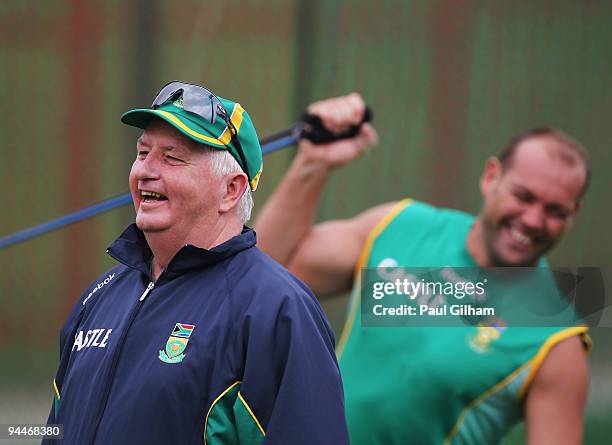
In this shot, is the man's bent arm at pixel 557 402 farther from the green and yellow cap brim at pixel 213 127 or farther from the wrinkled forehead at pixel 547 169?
the green and yellow cap brim at pixel 213 127

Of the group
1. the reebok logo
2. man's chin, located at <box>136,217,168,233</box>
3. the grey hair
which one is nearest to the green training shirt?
the reebok logo

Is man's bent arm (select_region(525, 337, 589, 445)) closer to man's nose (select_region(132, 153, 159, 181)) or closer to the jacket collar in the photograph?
the jacket collar

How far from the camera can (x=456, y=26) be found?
3.94m

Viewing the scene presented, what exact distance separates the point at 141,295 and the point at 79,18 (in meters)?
2.20

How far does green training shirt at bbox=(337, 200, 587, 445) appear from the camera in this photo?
11.6ft

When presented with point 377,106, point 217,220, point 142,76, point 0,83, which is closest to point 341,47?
point 377,106

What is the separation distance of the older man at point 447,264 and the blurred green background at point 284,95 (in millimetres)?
112

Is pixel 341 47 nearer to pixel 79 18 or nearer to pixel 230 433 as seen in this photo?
pixel 79 18

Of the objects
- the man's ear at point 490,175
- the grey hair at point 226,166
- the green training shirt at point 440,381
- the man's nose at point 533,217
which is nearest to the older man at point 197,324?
the grey hair at point 226,166

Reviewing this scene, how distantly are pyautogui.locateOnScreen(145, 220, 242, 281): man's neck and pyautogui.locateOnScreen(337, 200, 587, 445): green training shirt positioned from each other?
4.79 ft

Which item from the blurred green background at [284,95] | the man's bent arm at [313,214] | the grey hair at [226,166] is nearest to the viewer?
the grey hair at [226,166]

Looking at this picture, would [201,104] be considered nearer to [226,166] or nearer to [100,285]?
[226,166]

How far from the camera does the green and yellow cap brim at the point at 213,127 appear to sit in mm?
2174

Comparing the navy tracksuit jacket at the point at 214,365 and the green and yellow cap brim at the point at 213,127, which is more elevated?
the green and yellow cap brim at the point at 213,127
